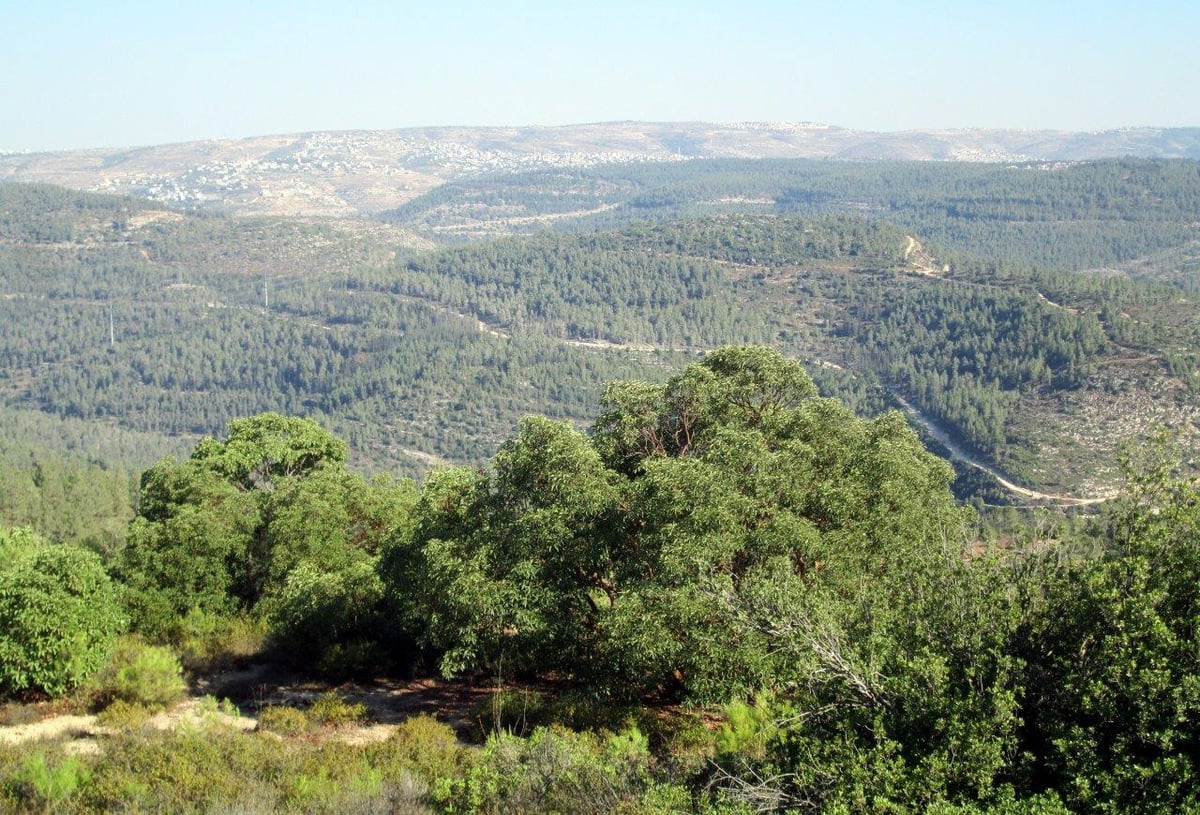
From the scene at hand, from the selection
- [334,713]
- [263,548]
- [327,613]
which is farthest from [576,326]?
[334,713]

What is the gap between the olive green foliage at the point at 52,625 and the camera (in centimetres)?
1552

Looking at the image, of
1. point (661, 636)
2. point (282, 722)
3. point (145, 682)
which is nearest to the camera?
point (661, 636)

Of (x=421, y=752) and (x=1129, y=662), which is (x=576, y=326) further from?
(x=1129, y=662)

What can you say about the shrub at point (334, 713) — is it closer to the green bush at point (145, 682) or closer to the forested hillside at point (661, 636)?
the forested hillside at point (661, 636)

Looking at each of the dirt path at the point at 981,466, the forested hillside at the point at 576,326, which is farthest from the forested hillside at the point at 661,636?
the forested hillside at the point at 576,326

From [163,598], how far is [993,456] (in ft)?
210

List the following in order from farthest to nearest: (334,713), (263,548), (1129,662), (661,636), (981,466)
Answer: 1. (981,466)
2. (263,548)
3. (334,713)
4. (661,636)
5. (1129,662)

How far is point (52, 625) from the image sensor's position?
1560 cm

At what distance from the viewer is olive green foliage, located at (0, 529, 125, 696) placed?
50.9 feet

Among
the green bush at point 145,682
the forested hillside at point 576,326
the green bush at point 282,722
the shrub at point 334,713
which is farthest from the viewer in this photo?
the forested hillside at point 576,326

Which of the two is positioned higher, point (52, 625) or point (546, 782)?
point (546, 782)

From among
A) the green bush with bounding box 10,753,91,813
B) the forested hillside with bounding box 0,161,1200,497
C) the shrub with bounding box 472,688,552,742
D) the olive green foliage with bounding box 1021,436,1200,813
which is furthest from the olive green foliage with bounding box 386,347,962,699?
the forested hillside with bounding box 0,161,1200,497

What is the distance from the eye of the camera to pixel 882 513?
1504 cm

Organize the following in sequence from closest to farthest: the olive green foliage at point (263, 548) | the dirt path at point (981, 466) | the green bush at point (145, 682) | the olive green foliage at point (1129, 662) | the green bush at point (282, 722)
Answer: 1. the olive green foliage at point (1129, 662)
2. the green bush at point (282, 722)
3. the green bush at point (145, 682)
4. the olive green foliage at point (263, 548)
5. the dirt path at point (981, 466)
